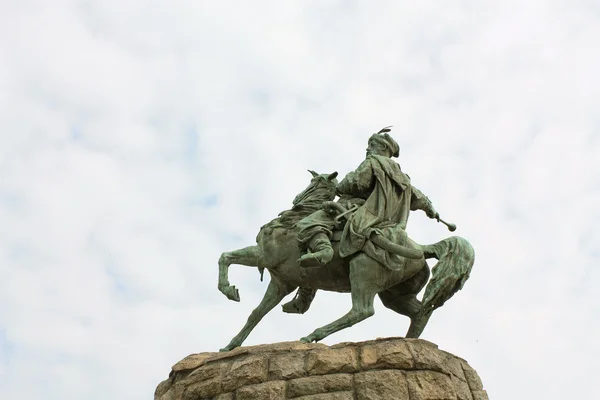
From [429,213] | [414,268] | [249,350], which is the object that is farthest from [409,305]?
[249,350]

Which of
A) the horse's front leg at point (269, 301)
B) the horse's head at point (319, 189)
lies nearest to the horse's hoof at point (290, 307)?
the horse's front leg at point (269, 301)

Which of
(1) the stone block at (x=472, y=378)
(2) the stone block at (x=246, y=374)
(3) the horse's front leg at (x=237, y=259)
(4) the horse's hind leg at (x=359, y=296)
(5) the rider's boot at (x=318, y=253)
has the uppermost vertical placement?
(3) the horse's front leg at (x=237, y=259)

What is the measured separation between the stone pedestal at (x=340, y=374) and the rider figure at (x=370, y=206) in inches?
49.0

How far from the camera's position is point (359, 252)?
10.1 meters

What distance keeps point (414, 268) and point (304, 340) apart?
5.34 ft

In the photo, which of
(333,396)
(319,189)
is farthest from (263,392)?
(319,189)

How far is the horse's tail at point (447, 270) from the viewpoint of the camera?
9898mm

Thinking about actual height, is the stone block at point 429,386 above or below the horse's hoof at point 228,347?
below

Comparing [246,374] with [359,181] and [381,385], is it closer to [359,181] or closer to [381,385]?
[381,385]

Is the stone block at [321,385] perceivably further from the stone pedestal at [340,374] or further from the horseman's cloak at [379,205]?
the horseman's cloak at [379,205]

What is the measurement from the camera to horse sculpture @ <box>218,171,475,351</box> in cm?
991

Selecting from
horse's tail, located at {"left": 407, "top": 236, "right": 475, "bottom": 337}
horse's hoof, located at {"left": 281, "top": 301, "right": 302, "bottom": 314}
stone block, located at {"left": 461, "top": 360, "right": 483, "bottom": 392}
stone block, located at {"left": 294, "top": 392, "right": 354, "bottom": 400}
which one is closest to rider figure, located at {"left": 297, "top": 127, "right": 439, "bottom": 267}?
horse's tail, located at {"left": 407, "top": 236, "right": 475, "bottom": 337}

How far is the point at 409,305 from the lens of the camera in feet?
34.8

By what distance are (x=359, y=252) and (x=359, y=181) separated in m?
1.04
